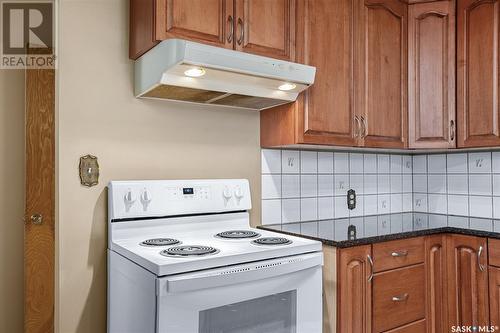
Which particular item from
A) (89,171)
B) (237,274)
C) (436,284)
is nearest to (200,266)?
(237,274)

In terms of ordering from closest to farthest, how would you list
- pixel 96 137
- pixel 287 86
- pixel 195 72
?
1. pixel 195 72
2. pixel 96 137
3. pixel 287 86

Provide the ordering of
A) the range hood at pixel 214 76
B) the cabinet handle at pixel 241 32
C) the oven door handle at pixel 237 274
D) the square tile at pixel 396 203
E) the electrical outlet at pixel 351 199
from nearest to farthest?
the oven door handle at pixel 237 274, the range hood at pixel 214 76, the cabinet handle at pixel 241 32, the electrical outlet at pixel 351 199, the square tile at pixel 396 203

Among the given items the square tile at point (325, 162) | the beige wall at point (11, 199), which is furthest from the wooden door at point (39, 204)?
the square tile at point (325, 162)

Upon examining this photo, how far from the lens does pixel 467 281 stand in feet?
6.65

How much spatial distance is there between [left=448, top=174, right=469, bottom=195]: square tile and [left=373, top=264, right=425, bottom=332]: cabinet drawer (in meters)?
0.87

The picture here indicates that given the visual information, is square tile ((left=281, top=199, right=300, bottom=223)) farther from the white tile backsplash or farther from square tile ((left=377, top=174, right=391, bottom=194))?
square tile ((left=377, top=174, right=391, bottom=194))

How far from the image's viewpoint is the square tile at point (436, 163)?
8.91ft

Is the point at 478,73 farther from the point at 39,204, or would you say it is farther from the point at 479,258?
the point at 39,204

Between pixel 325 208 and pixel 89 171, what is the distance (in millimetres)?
1375

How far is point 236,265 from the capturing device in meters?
1.39

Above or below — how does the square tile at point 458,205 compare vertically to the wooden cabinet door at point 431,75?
below

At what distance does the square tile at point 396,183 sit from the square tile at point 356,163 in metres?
0.34

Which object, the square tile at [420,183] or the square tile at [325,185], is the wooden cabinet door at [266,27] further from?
the square tile at [420,183]

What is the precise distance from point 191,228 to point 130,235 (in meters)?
0.28
